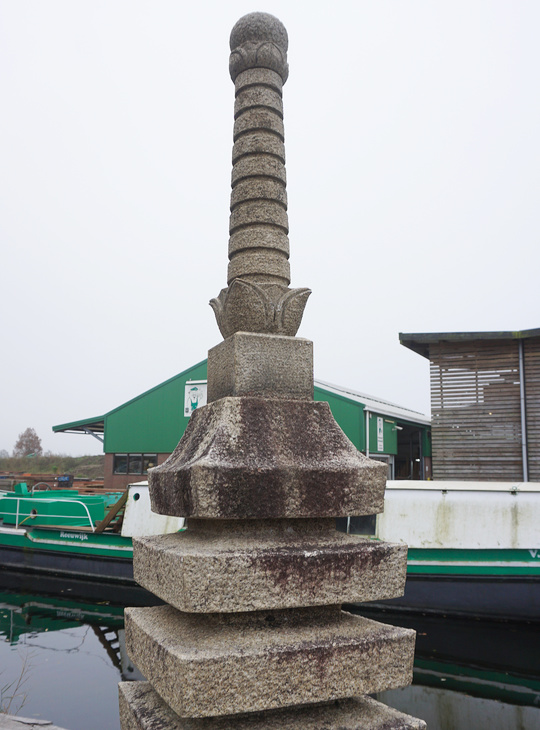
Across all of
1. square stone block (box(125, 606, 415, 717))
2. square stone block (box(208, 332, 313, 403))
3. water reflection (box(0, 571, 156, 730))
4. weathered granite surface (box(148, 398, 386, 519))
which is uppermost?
square stone block (box(208, 332, 313, 403))

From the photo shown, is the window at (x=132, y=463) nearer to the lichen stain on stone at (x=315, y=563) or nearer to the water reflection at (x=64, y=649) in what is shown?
the water reflection at (x=64, y=649)

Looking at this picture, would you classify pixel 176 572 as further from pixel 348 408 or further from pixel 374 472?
pixel 348 408

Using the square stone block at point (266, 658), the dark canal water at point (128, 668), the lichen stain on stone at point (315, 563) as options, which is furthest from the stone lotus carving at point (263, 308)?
the dark canal water at point (128, 668)

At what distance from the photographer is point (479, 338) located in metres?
15.7

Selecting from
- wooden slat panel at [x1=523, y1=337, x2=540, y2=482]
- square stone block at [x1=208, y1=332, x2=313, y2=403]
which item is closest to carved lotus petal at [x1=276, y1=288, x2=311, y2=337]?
square stone block at [x1=208, y1=332, x2=313, y2=403]

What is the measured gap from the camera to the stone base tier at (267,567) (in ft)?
8.04

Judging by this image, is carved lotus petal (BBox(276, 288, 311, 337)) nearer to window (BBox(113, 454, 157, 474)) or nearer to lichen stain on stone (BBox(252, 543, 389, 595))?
lichen stain on stone (BBox(252, 543, 389, 595))

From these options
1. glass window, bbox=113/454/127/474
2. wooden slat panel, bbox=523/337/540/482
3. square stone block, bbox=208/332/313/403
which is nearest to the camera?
square stone block, bbox=208/332/313/403

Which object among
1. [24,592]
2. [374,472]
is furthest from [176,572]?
[24,592]

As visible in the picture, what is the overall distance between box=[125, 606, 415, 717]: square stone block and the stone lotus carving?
1645 mm

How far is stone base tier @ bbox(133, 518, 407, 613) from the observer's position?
245 centimetres

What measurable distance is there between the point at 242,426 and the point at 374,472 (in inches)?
30.1

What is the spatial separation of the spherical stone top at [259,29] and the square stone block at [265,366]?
2189 millimetres

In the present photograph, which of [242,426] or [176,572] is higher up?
[242,426]
